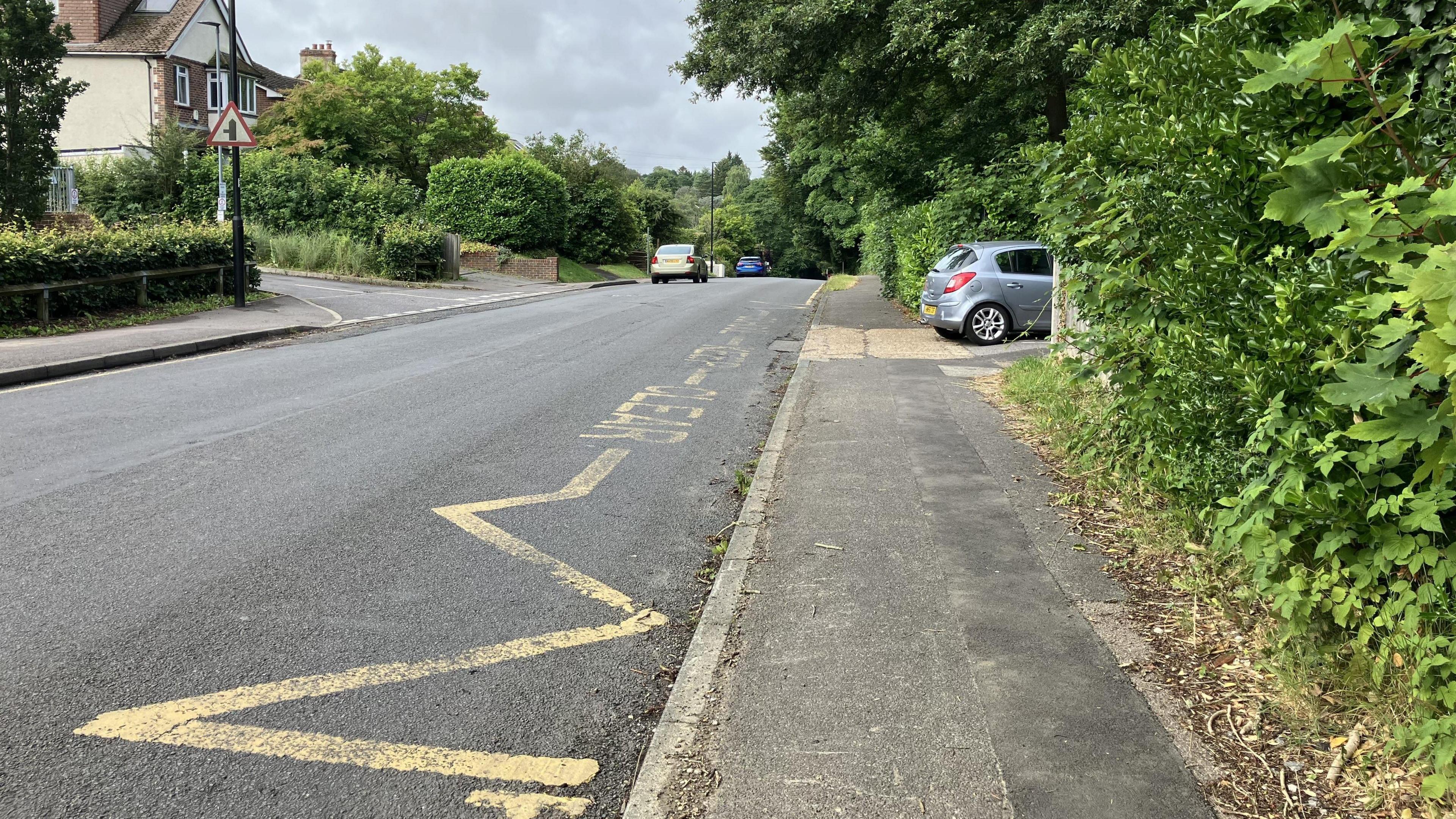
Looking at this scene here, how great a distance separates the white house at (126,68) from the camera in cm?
4094

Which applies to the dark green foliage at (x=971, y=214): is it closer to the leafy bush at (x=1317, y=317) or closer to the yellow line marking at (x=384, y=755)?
the leafy bush at (x=1317, y=317)

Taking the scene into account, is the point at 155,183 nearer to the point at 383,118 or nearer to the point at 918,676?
the point at 383,118

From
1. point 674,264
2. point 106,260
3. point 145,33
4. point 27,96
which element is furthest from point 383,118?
point 106,260

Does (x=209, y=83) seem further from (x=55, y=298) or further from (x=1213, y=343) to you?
(x=1213, y=343)

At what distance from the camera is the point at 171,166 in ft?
99.6

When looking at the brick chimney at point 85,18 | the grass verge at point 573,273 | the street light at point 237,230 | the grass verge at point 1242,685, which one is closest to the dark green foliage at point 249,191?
the grass verge at point 573,273

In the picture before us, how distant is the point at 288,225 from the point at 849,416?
84.8ft

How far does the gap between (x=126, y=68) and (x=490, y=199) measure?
53.5 feet

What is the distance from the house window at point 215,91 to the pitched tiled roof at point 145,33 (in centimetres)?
279

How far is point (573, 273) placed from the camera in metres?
40.6

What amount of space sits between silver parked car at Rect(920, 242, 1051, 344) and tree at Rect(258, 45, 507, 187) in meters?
27.6

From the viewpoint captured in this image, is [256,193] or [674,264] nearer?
[256,193]

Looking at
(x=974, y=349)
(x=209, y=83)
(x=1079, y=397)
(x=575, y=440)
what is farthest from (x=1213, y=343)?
(x=209, y=83)

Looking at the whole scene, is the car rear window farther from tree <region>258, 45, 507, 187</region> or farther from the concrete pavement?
tree <region>258, 45, 507, 187</region>
